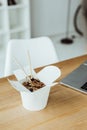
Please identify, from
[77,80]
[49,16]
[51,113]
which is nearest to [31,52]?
[77,80]

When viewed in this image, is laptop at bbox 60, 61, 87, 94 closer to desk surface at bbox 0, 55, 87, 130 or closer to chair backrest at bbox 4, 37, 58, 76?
desk surface at bbox 0, 55, 87, 130

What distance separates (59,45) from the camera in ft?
13.0

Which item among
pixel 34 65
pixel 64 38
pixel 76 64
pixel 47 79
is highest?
pixel 47 79

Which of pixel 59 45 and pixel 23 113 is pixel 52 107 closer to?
pixel 23 113

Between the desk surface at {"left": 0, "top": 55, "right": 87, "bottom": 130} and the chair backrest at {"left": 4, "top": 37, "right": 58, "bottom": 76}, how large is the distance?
1.27 ft

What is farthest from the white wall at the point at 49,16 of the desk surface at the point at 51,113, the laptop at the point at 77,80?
the desk surface at the point at 51,113

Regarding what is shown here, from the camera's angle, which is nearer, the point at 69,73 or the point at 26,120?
the point at 26,120

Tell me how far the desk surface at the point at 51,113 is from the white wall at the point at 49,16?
10.1 feet

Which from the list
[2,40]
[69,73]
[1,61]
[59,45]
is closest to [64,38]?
[59,45]

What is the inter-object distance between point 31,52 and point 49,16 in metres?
2.75

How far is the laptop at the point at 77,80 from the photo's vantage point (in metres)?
1.10

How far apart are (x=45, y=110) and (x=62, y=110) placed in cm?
7

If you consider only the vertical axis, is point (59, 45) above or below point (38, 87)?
below

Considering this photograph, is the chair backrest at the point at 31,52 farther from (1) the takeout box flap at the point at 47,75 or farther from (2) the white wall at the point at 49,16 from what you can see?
(2) the white wall at the point at 49,16
